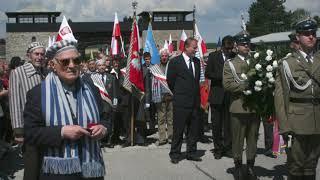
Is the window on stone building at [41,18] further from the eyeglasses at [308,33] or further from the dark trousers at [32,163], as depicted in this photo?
the dark trousers at [32,163]

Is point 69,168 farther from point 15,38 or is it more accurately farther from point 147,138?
point 15,38

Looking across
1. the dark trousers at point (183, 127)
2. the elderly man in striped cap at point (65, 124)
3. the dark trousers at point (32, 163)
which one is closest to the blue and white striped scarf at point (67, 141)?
the elderly man in striped cap at point (65, 124)

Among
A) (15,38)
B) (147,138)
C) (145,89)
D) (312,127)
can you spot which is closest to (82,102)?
(312,127)

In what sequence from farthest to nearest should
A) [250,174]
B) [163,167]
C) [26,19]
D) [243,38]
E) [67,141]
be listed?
1. [26,19]
2. [163,167]
3. [243,38]
4. [250,174]
5. [67,141]

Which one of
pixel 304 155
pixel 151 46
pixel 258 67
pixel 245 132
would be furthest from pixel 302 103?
pixel 151 46

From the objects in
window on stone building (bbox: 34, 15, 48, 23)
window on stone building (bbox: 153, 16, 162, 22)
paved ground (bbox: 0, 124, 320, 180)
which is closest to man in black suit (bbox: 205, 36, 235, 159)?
paved ground (bbox: 0, 124, 320, 180)

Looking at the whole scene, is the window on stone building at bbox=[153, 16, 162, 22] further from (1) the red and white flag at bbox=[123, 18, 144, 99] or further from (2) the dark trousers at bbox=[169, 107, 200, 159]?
(2) the dark trousers at bbox=[169, 107, 200, 159]

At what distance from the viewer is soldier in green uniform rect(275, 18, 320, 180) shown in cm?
552

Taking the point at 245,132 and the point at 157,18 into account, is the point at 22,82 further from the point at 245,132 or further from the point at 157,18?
the point at 157,18

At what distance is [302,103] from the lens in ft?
18.2

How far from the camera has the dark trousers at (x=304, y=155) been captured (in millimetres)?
5555

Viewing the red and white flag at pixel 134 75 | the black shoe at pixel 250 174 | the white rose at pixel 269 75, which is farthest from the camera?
the red and white flag at pixel 134 75

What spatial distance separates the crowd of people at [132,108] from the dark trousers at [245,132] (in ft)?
0.05

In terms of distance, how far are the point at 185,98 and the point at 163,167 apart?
1.30 m
